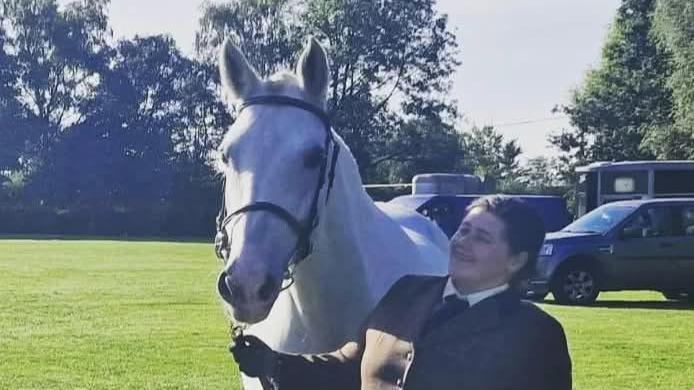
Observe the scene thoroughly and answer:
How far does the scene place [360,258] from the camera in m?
3.77

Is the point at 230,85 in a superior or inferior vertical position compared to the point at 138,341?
superior

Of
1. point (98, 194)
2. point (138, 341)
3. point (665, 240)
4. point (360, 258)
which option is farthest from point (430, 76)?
point (360, 258)

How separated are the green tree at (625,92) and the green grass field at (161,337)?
32.5 m

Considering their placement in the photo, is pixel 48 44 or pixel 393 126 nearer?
pixel 393 126

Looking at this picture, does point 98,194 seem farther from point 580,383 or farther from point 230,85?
point 230,85

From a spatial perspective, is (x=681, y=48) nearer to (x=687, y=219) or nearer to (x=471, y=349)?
(x=687, y=219)

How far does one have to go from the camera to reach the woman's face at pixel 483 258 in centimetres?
277

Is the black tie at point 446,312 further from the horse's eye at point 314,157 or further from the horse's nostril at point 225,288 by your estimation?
the horse's eye at point 314,157

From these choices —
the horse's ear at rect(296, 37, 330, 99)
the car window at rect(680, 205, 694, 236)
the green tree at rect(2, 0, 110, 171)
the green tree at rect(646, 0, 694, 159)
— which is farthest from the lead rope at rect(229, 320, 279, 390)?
the green tree at rect(2, 0, 110, 171)

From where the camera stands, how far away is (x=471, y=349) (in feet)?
8.62

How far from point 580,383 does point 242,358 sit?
19.9 feet

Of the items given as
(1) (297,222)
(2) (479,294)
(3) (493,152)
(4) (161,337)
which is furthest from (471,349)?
(3) (493,152)

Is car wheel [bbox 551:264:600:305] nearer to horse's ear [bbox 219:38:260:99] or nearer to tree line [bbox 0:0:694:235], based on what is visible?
horse's ear [bbox 219:38:260:99]

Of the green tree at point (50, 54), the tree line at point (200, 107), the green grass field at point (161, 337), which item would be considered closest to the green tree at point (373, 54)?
the tree line at point (200, 107)
